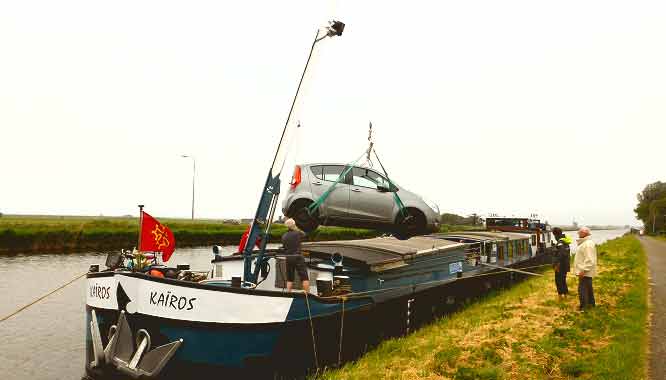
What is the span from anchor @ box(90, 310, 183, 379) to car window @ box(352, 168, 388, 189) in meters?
5.82

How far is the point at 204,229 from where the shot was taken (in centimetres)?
4762

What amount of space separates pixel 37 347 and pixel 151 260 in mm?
5131

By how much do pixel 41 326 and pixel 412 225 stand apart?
39.1 feet

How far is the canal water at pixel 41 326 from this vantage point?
1086 cm

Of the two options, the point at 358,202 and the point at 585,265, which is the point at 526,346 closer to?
the point at 585,265

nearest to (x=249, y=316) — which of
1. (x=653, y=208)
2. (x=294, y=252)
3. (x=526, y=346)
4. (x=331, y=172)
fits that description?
(x=294, y=252)

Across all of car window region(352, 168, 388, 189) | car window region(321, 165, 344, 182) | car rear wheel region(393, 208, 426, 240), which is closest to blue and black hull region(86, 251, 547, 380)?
car rear wheel region(393, 208, 426, 240)

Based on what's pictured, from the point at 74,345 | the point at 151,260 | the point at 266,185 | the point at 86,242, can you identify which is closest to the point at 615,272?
the point at 266,185

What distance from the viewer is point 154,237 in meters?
9.53

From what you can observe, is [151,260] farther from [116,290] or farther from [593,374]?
[593,374]

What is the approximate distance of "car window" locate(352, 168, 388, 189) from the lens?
11383 millimetres

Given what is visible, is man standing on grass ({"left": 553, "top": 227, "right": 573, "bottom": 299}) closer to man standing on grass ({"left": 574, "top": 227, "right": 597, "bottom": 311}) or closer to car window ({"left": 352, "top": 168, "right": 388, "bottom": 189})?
man standing on grass ({"left": 574, "top": 227, "right": 597, "bottom": 311})

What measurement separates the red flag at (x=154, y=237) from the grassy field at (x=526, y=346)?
4.26m

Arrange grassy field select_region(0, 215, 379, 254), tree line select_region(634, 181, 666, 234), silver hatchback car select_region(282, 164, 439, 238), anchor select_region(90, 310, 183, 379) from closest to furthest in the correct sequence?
anchor select_region(90, 310, 183, 379) → silver hatchback car select_region(282, 164, 439, 238) → grassy field select_region(0, 215, 379, 254) → tree line select_region(634, 181, 666, 234)
